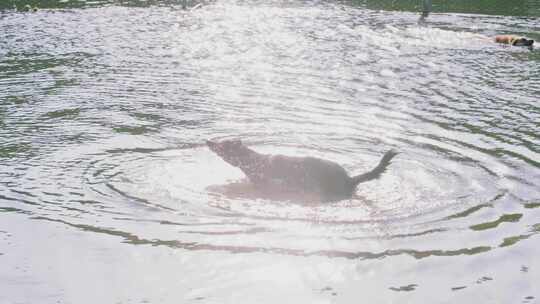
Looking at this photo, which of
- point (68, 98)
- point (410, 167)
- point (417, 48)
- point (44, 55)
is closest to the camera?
point (410, 167)

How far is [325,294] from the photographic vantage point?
8.34 m

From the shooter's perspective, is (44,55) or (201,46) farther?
(201,46)

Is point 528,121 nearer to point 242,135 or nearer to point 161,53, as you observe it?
point 242,135

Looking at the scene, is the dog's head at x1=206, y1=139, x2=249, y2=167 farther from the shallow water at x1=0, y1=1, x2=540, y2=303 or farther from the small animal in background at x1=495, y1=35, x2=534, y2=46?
the small animal in background at x1=495, y1=35, x2=534, y2=46

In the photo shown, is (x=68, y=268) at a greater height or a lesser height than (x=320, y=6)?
lesser

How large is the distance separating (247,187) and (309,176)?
1.32 meters

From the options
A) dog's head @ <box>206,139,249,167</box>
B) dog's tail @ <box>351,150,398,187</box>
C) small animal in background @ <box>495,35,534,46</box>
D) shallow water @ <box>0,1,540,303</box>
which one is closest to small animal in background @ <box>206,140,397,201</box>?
dog's tail @ <box>351,150,398,187</box>

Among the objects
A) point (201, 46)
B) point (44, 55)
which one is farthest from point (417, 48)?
point (44, 55)

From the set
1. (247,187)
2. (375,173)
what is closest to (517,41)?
(375,173)

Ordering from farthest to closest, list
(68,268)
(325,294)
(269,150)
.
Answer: (269,150) → (68,268) → (325,294)

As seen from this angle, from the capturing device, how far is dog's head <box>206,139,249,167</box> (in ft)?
41.1

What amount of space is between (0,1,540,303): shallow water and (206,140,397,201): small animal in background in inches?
12.2

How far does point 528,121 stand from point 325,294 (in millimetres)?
10576

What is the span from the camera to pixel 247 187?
12.0 metres
